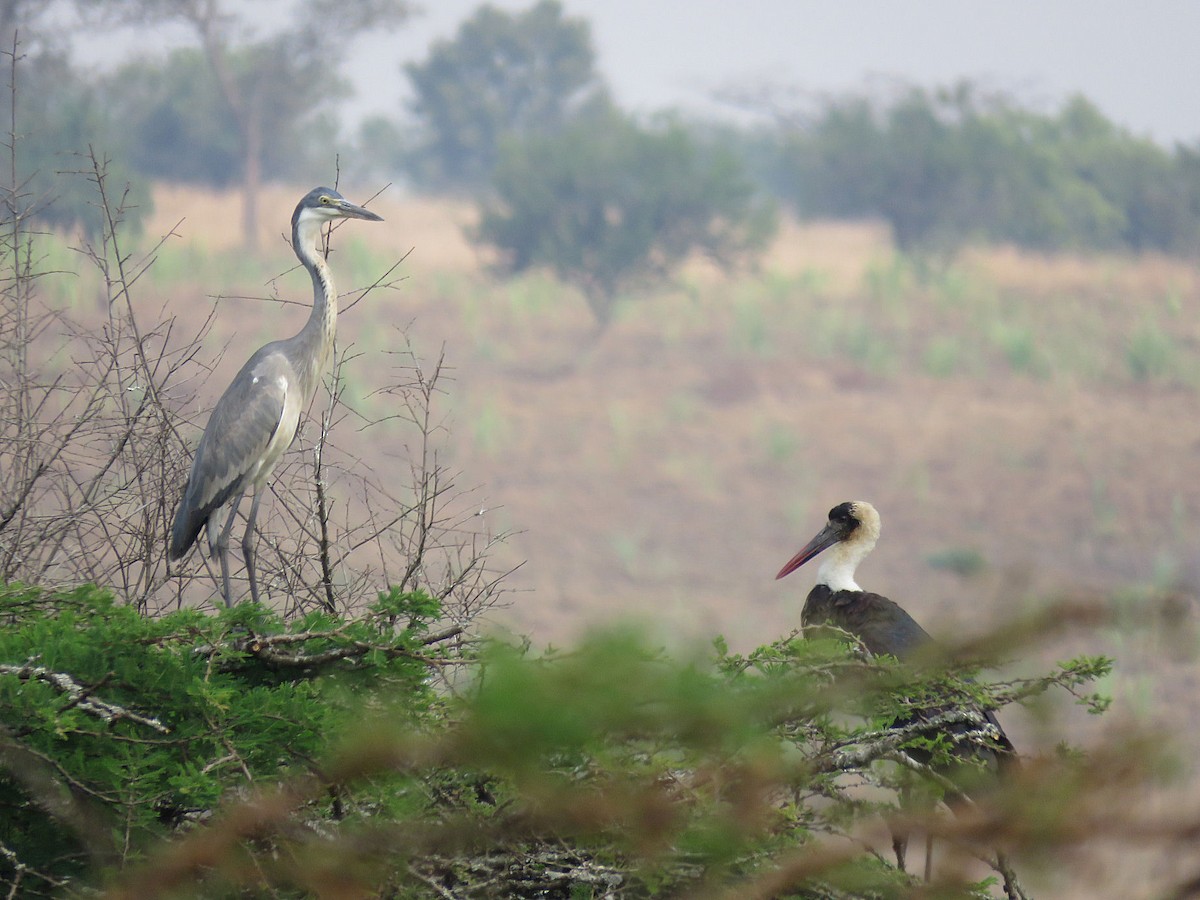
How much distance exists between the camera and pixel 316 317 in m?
4.80

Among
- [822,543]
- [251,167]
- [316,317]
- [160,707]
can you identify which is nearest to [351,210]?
[316,317]

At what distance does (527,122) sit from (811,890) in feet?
138

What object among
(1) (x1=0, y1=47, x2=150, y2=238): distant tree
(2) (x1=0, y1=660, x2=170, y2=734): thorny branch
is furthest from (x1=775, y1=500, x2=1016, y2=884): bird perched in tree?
(1) (x1=0, y1=47, x2=150, y2=238): distant tree

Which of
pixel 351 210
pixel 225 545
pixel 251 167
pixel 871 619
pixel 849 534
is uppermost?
pixel 251 167

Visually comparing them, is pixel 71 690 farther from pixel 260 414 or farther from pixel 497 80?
pixel 497 80

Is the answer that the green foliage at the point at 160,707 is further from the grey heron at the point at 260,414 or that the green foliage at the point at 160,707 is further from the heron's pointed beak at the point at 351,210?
the heron's pointed beak at the point at 351,210

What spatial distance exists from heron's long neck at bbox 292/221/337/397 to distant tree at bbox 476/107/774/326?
2104 centimetres

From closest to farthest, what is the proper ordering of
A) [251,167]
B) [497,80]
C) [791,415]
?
1. [791,415]
2. [251,167]
3. [497,80]

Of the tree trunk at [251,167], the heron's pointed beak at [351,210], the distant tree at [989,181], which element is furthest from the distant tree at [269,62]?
the heron's pointed beak at [351,210]

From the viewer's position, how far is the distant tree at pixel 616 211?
26203 millimetres

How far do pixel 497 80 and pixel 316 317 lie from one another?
129 ft

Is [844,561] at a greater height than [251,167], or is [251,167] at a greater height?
[251,167]

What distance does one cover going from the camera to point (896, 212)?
31.2 metres

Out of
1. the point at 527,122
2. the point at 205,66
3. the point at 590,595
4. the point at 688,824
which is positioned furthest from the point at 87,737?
the point at 527,122
